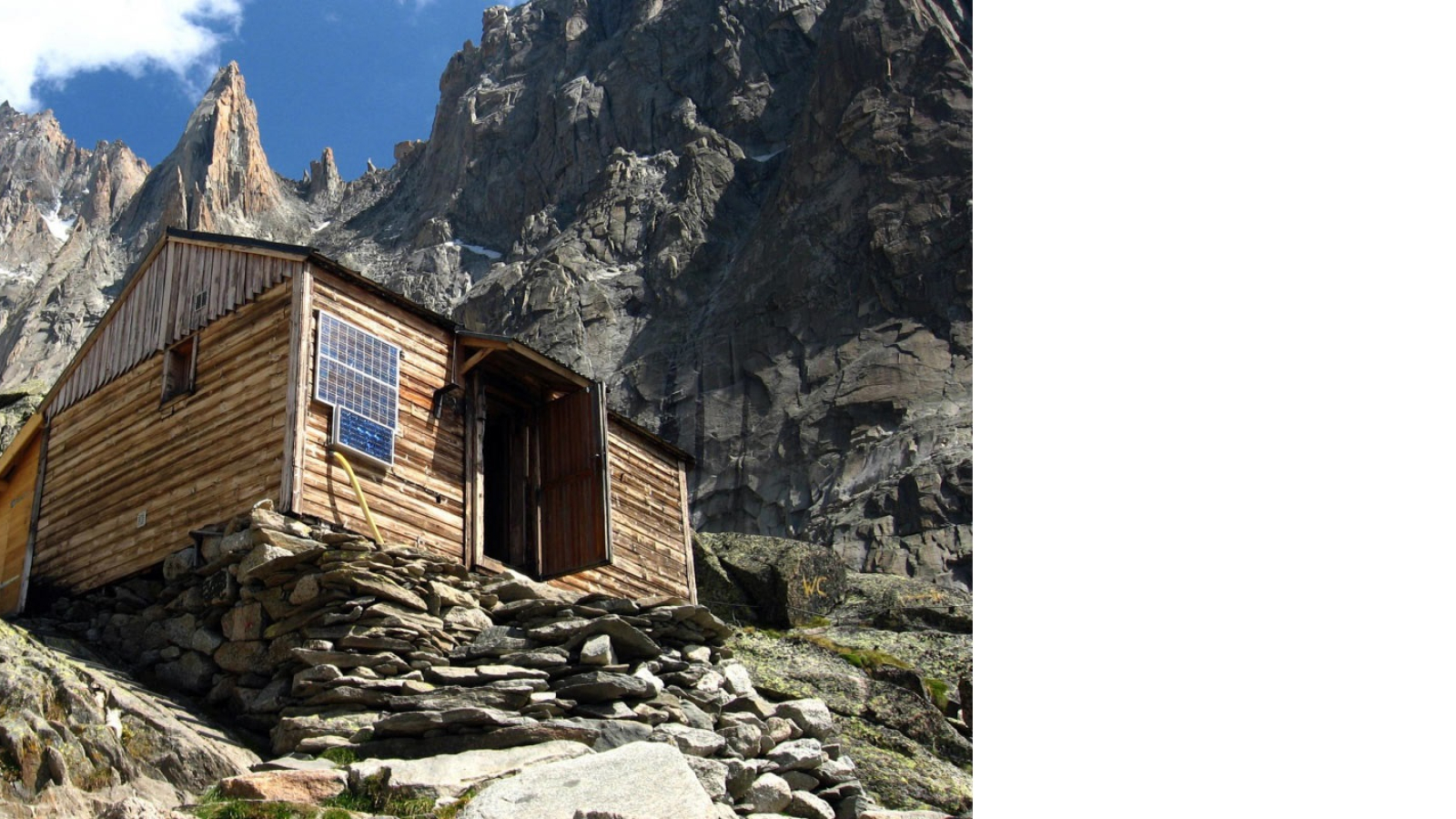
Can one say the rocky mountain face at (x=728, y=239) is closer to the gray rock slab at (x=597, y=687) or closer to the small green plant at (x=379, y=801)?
the gray rock slab at (x=597, y=687)

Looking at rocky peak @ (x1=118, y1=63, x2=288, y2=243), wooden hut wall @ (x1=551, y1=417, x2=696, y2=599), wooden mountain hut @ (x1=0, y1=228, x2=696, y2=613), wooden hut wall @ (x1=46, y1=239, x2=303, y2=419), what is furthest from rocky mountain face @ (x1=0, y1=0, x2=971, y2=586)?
wooden hut wall @ (x1=46, y1=239, x2=303, y2=419)

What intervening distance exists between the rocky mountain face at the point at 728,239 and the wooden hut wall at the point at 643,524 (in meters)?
22.2

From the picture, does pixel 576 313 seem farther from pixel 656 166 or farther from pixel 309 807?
pixel 309 807

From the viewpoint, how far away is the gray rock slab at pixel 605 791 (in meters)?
10.7

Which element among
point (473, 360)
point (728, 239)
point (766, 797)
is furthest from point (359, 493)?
point (728, 239)

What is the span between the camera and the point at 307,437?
17.0m

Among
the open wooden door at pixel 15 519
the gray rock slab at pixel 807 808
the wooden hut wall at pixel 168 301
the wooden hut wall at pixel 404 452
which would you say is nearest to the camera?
the gray rock slab at pixel 807 808

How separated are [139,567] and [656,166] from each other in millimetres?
72128

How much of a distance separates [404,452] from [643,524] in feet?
18.2

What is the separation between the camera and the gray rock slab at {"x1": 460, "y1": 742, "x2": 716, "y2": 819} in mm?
10742

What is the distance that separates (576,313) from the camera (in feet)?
252

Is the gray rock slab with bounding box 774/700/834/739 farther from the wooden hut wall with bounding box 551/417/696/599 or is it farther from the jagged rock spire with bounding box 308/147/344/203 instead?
the jagged rock spire with bounding box 308/147/344/203

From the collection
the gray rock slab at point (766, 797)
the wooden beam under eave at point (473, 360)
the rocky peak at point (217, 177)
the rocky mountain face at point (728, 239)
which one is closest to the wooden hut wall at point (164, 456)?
the wooden beam under eave at point (473, 360)

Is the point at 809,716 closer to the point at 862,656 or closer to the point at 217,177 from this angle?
the point at 862,656
